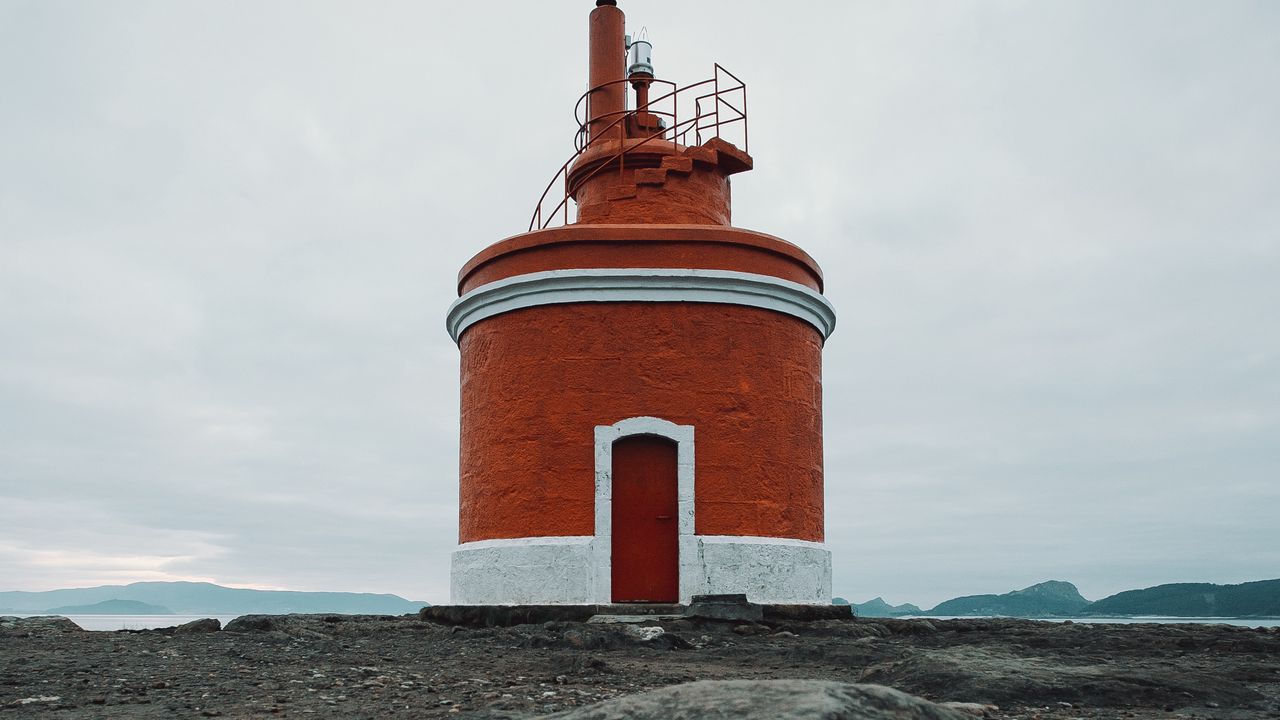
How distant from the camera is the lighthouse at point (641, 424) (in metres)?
11.9

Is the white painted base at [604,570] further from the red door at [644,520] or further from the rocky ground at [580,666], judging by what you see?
the rocky ground at [580,666]

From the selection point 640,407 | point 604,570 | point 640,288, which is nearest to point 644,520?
point 604,570

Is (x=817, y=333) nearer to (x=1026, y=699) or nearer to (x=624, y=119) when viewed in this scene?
(x=624, y=119)

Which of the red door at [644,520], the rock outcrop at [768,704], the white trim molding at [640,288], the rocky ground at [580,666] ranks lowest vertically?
the rocky ground at [580,666]

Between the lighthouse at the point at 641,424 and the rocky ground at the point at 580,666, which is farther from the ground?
the lighthouse at the point at 641,424

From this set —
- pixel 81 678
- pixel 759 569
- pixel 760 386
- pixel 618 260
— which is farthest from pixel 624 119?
pixel 81 678

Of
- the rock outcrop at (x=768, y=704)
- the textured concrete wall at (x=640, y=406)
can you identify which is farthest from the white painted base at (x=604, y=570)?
the rock outcrop at (x=768, y=704)

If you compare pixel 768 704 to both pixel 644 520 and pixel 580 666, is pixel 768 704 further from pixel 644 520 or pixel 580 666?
pixel 644 520

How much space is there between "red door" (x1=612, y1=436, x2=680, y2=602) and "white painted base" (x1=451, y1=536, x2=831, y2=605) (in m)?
0.36

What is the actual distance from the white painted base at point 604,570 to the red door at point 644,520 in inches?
14.1

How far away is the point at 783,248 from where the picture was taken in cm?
1273

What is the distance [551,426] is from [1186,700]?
7.22m

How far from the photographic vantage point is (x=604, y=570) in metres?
11.8

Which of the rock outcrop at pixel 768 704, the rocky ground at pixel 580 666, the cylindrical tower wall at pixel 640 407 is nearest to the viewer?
the rock outcrop at pixel 768 704
